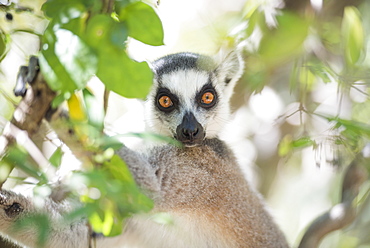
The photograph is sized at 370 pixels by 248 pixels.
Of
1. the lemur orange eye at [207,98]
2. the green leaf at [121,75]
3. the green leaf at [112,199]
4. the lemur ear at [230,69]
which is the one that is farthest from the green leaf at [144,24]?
the lemur ear at [230,69]

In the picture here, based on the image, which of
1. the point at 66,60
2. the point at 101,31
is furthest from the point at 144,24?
the point at 66,60

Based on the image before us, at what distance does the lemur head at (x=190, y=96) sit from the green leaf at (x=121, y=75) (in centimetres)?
149

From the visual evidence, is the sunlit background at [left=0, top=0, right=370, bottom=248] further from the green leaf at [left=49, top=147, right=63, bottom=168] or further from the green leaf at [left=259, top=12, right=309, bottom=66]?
the green leaf at [left=259, top=12, right=309, bottom=66]

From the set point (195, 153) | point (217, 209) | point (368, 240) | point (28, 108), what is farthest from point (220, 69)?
point (368, 240)

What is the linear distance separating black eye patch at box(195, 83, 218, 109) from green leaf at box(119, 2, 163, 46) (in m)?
1.85

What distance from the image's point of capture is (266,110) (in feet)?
18.9

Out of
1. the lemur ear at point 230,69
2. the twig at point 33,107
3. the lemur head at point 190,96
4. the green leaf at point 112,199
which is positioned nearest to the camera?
the green leaf at point 112,199

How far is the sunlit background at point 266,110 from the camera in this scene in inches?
106

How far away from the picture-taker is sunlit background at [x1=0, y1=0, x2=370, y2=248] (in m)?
2.71

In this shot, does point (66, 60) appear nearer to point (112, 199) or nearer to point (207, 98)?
point (112, 199)

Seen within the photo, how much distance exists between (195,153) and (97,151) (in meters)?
1.65

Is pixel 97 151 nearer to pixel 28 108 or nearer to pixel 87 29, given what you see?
pixel 87 29

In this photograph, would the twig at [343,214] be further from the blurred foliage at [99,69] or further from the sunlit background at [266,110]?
the blurred foliage at [99,69]

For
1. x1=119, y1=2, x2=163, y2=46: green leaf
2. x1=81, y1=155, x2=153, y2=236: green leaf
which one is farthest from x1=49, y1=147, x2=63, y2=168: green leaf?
x1=119, y1=2, x2=163, y2=46: green leaf
